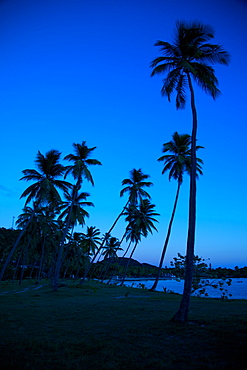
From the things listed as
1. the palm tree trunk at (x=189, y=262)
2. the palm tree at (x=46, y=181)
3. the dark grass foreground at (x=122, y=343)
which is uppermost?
the palm tree at (x=46, y=181)

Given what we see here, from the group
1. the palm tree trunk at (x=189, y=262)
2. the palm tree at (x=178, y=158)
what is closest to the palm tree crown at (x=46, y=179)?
the palm tree at (x=178, y=158)

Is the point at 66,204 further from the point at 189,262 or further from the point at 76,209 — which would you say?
the point at 189,262

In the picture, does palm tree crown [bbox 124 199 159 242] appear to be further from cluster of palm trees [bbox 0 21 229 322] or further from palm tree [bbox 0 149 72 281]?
palm tree [bbox 0 149 72 281]

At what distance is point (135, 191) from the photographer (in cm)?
3331

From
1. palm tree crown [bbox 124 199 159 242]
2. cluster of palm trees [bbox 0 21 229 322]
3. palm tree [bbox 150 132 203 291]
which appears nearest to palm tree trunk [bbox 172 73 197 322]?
cluster of palm trees [bbox 0 21 229 322]

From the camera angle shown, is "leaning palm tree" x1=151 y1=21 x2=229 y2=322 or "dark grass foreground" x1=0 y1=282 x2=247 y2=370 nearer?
"dark grass foreground" x1=0 y1=282 x2=247 y2=370

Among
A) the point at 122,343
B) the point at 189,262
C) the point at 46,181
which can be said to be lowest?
the point at 122,343

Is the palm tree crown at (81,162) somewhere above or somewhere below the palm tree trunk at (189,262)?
above

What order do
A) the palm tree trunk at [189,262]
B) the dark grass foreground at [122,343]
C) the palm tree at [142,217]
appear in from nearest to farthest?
the dark grass foreground at [122,343] → the palm tree trunk at [189,262] → the palm tree at [142,217]

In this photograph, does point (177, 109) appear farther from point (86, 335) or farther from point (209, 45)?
point (86, 335)

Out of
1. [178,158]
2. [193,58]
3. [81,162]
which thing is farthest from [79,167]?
[193,58]

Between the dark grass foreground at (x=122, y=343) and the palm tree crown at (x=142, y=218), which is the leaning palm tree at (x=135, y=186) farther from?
the dark grass foreground at (x=122, y=343)

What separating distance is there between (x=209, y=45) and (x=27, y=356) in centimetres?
1335

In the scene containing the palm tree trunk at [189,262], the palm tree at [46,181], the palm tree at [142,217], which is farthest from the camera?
the palm tree at [142,217]
